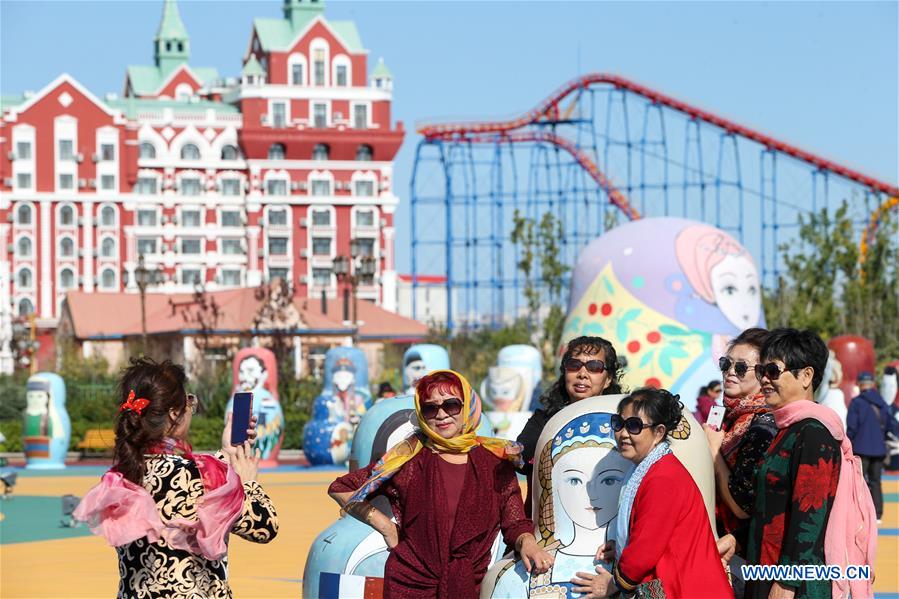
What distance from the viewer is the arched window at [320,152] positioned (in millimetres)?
83000

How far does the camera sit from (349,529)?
8.24m

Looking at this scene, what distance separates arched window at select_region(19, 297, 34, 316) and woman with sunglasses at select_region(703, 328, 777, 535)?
242ft

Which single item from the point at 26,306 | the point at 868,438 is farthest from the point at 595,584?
the point at 26,306

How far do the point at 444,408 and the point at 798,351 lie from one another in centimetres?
138

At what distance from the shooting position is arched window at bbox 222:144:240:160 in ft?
269

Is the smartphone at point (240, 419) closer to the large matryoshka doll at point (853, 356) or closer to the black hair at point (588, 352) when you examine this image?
the black hair at point (588, 352)

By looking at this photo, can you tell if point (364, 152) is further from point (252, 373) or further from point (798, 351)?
point (798, 351)

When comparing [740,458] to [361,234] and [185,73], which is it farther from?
[185,73]

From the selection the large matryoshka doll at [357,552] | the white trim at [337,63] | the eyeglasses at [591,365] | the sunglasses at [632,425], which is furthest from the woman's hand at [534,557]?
the white trim at [337,63]

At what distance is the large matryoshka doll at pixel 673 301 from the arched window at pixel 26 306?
58.7 metres

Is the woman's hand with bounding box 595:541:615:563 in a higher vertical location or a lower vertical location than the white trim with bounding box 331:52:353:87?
lower

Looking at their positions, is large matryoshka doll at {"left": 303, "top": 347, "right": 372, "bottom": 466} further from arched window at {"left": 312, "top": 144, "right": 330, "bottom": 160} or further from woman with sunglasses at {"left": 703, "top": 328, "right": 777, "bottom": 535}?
arched window at {"left": 312, "top": 144, "right": 330, "bottom": 160}

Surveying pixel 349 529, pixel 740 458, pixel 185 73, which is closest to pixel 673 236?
pixel 349 529

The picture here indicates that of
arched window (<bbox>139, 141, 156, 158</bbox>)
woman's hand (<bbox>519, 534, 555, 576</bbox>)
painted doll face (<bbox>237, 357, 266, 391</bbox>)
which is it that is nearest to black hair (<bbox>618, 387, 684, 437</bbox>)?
woman's hand (<bbox>519, 534, 555, 576</bbox>)
